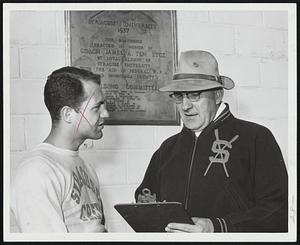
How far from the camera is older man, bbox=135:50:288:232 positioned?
4.52ft

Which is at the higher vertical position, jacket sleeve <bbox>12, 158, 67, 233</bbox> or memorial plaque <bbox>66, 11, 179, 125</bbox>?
memorial plaque <bbox>66, 11, 179, 125</bbox>

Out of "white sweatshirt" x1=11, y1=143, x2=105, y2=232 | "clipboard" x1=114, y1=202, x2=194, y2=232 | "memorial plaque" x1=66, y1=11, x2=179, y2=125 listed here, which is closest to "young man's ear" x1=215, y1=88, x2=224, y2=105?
"memorial plaque" x1=66, y1=11, x2=179, y2=125

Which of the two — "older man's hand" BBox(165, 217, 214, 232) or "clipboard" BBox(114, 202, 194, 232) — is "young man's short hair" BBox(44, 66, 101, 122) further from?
"older man's hand" BBox(165, 217, 214, 232)

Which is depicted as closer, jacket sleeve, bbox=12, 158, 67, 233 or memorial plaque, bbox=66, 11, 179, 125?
jacket sleeve, bbox=12, 158, 67, 233

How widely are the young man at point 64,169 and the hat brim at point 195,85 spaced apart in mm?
187

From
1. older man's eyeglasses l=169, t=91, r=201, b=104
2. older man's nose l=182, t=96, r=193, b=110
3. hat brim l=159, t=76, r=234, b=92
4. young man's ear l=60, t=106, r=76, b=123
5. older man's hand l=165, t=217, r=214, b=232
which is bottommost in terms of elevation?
older man's hand l=165, t=217, r=214, b=232

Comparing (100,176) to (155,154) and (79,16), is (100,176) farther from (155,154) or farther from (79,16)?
(79,16)

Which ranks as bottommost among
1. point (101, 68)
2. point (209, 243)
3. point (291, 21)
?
point (209, 243)

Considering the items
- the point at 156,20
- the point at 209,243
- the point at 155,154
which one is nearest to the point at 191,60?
the point at 156,20

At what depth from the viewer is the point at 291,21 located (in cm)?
144

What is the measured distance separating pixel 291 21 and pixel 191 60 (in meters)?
0.29

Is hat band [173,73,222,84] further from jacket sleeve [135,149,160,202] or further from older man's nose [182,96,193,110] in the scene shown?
jacket sleeve [135,149,160,202]

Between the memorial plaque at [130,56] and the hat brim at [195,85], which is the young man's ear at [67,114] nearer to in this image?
the memorial plaque at [130,56]

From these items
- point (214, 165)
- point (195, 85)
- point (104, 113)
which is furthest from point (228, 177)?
point (104, 113)
